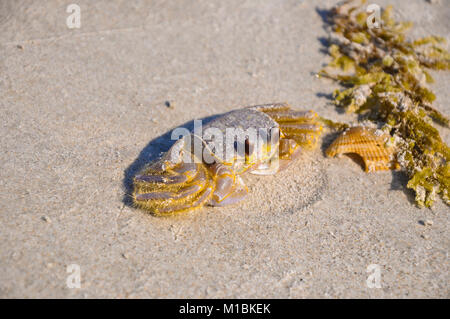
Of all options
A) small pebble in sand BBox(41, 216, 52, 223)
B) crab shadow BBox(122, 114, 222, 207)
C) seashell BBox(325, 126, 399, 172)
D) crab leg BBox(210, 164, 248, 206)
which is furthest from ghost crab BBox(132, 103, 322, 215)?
small pebble in sand BBox(41, 216, 52, 223)

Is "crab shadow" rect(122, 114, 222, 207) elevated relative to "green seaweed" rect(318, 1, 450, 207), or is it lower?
lower

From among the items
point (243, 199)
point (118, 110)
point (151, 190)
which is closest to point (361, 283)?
point (243, 199)

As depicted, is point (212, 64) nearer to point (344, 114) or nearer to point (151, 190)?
point (344, 114)

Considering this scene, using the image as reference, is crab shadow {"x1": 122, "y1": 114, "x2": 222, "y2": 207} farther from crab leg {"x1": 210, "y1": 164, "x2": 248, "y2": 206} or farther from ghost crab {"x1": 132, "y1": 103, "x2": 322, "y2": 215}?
crab leg {"x1": 210, "y1": 164, "x2": 248, "y2": 206}

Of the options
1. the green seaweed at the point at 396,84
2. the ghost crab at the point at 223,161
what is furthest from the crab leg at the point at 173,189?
the green seaweed at the point at 396,84

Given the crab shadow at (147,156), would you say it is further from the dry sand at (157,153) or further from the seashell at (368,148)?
the seashell at (368,148)

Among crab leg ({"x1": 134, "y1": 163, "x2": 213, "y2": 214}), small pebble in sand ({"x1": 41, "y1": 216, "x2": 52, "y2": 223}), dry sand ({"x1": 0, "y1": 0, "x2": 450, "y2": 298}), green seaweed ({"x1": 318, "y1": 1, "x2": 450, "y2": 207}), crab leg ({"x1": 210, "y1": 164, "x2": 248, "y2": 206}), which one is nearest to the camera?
dry sand ({"x1": 0, "y1": 0, "x2": 450, "y2": 298})

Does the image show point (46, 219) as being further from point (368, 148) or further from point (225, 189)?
point (368, 148)
